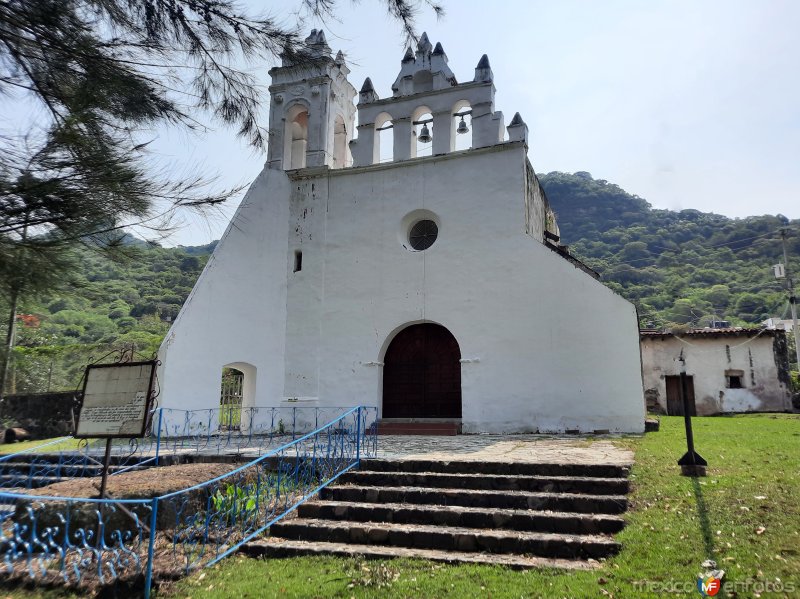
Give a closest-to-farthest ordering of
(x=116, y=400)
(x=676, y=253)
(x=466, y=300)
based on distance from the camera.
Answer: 1. (x=116, y=400)
2. (x=466, y=300)
3. (x=676, y=253)

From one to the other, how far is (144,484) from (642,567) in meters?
5.04

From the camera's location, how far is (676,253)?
58.2 meters

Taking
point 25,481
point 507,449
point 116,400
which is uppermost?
point 116,400

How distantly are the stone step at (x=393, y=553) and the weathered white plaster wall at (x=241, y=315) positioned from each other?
7.48 meters

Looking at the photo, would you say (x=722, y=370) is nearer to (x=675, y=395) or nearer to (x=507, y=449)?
(x=675, y=395)

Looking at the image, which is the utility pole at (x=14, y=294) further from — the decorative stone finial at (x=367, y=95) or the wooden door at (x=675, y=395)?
the wooden door at (x=675, y=395)

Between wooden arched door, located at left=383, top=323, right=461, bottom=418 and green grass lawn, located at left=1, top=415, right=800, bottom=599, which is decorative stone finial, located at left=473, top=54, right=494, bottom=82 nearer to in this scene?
wooden arched door, located at left=383, top=323, right=461, bottom=418

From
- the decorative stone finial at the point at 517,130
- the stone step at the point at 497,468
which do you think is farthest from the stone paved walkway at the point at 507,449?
the decorative stone finial at the point at 517,130

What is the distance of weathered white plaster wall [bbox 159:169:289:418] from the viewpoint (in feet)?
41.0

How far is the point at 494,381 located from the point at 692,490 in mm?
6595

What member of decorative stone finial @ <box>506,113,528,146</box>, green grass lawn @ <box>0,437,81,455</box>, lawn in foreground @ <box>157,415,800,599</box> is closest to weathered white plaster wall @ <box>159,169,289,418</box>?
green grass lawn @ <box>0,437,81,455</box>

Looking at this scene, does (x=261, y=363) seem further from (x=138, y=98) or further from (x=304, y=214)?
(x=138, y=98)

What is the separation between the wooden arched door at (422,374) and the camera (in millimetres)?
13227

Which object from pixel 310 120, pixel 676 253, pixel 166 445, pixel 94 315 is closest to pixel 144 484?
pixel 166 445
